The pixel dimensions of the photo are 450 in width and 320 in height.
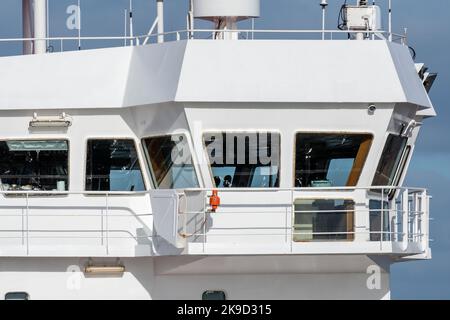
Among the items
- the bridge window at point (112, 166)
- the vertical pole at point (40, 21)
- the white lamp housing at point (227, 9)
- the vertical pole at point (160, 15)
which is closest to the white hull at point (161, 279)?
the bridge window at point (112, 166)

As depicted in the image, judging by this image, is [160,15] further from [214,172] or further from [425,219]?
[425,219]

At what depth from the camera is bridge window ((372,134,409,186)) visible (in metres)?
44.8

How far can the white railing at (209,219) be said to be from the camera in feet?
142

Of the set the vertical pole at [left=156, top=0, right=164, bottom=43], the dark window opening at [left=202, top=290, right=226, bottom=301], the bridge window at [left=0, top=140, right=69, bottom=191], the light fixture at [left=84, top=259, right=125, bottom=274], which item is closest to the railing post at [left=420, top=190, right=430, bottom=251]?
the dark window opening at [left=202, top=290, right=226, bottom=301]

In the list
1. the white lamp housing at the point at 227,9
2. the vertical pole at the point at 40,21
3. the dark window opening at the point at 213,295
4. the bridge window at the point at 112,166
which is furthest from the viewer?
the vertical pole at the point at 40,21

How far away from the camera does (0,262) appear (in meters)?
44.3

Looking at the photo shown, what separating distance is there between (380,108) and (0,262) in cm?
760

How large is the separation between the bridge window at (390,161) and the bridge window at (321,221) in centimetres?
124

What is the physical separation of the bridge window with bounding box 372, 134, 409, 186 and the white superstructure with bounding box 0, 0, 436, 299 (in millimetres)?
65

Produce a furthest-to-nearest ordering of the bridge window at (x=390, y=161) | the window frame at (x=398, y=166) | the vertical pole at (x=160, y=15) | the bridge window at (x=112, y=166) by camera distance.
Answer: the vertical pole at (x=160, y=15) → the bridge window at (x=112, y=166) → the bridge window at (x=390, y=161) → the window frame at (x=398, y=166)

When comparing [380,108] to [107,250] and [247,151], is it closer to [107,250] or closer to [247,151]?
[247,151]

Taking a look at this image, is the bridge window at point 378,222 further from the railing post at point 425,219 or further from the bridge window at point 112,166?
the bridge window at point 112,166
